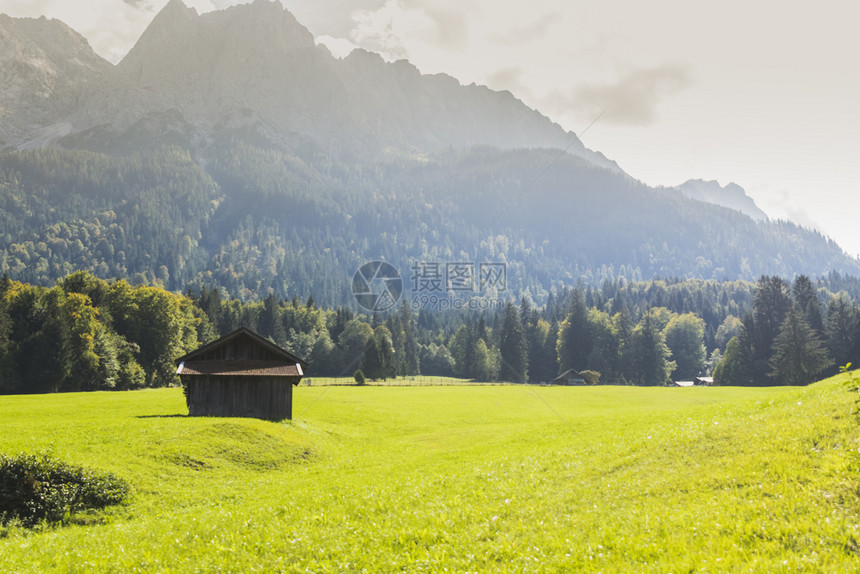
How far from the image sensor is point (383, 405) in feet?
203

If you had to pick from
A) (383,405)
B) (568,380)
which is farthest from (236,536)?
(568,380)

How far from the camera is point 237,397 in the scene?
4047 cm

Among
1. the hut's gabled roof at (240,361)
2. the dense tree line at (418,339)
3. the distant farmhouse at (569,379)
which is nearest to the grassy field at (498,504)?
the hut's gabled roof at (240,361)

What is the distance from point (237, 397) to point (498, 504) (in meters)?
30.7

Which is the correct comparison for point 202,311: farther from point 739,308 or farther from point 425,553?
point 739,308

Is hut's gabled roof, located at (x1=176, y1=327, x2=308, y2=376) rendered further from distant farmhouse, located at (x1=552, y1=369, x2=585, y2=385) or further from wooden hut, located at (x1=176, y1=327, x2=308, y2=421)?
distant farmhouse, located at (x1=552, y1=369, x2=585, y2=385)

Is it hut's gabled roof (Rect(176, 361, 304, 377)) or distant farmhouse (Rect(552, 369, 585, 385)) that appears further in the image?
distant farmhouse (Rect(552, 369, 585, 385))

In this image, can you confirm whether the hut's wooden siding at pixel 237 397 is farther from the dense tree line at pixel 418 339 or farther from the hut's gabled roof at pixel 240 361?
Result: the dense tree line at pixel 418 339

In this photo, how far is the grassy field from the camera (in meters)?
10.6

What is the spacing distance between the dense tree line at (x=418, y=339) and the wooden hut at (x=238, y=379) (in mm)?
47116

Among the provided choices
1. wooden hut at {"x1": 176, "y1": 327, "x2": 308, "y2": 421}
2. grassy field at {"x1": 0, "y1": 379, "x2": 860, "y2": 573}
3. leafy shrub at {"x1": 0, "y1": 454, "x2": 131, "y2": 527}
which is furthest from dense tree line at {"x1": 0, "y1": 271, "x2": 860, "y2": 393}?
leafy shrub at {"x1": 0, "y1": 454, "x2": 131, "y2": 527}

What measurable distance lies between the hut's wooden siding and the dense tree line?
47356mm

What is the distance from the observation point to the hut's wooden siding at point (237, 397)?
40094 millimetres

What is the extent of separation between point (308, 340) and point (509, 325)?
5524 cm
